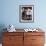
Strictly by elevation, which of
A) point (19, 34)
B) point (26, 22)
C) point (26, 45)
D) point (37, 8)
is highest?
point (37, 8)

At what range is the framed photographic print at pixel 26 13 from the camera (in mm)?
4176

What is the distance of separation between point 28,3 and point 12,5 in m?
0.51

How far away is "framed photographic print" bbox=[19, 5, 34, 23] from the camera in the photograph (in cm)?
418

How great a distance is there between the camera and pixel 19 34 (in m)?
3.73

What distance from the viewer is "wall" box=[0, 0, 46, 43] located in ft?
13.7

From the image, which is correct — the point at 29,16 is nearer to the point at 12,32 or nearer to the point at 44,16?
the point at 44,16

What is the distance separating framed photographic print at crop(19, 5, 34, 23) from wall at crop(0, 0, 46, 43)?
96 mm

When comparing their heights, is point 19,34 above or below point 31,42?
above

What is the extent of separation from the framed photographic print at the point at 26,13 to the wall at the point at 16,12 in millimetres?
96

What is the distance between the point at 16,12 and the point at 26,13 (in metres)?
0.32

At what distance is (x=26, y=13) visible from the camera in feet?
13.8

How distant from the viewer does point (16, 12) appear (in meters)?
4.19

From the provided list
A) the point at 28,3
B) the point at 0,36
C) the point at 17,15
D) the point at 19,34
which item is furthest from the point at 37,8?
the point at 0,36

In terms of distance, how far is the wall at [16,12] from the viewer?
4168 millimetres
